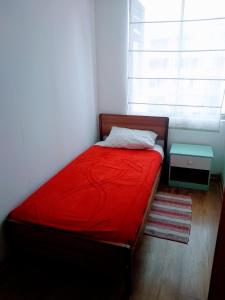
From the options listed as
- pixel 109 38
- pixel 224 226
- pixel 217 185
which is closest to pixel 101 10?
pixel 109 38

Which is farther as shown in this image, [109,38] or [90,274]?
[109,38]

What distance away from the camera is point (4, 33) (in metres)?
1.64

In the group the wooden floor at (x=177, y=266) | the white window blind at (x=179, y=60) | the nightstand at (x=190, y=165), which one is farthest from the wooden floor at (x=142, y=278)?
the white window blind at (x=179, y=60)

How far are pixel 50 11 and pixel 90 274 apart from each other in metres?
2.23

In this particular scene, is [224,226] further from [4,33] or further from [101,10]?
[101,10]

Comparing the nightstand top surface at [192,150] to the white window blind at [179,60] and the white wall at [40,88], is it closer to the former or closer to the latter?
the white window blind at [179,60]

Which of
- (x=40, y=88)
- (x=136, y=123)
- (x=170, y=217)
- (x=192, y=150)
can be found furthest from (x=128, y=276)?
(x=136, y=123)

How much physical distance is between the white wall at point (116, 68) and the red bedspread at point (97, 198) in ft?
2.62

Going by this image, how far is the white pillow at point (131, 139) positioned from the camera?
291cm

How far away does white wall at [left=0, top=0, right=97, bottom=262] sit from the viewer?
68.0 inches

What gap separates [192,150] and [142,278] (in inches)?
66.3

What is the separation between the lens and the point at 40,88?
2.09 m

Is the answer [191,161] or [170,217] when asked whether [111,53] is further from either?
[170,217]

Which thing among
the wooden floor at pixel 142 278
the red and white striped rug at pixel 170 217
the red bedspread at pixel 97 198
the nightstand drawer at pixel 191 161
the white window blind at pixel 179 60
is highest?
the white window blind at pixel 179 60
